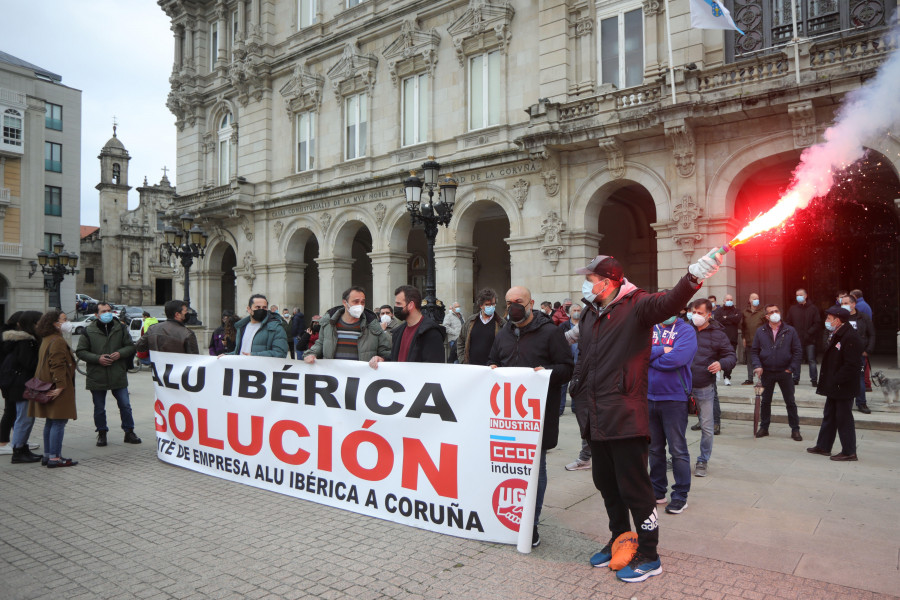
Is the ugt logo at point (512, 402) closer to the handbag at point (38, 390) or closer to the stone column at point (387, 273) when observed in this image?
the handbag at point (38, 390)

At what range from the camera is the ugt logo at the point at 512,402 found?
467 centimetres

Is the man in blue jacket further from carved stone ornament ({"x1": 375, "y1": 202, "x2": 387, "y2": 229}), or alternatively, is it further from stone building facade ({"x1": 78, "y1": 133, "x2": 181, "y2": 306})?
stone building facade ({"x1": 78, "y1": 133, "x2": 181, "y2": 306})

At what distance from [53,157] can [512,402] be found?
171 ft

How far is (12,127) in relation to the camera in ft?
134

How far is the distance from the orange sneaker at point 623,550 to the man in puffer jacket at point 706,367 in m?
2.74

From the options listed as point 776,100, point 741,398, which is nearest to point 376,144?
point 776,100

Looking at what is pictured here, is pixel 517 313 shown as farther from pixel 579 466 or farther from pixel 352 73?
pixel 352 73

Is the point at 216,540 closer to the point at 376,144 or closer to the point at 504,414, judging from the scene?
the point at 504,414

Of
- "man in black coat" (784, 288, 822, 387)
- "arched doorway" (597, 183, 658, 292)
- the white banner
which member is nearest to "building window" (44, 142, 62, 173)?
"arched doorway" (597, 183, 658, 292)

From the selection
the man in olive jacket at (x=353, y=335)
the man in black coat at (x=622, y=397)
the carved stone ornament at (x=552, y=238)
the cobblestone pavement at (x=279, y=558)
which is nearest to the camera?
the cobblestone pavement at (x=279, y=558)

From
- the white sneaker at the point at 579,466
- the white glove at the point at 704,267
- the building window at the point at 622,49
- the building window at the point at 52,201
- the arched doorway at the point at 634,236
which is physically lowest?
the white sneaker at the point at 579,466

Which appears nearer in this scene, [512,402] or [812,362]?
[512,402]

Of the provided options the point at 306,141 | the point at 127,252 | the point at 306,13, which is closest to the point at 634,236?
the point at 306,141

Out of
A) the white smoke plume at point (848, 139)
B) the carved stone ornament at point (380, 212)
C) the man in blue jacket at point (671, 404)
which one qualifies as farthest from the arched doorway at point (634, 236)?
the man in blue jacket at point (671, 404)
